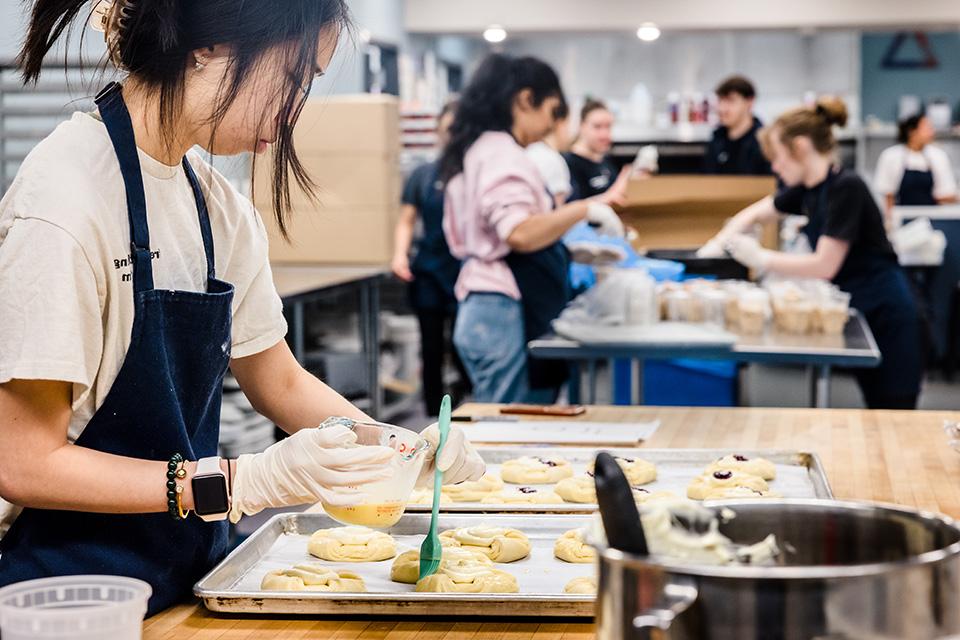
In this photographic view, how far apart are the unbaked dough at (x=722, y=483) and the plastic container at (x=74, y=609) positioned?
1.12 metres

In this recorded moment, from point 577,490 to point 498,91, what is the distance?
7.56 feet

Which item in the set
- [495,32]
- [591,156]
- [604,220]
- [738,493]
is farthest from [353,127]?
[738,493]

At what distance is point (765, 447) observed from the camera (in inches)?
89.5

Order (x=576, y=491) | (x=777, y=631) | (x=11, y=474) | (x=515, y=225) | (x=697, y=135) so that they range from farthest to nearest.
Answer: (x=697, y=135), (x=515, y=225), (x=576, y=491), (x=11, y=474), (x=777, y=631)

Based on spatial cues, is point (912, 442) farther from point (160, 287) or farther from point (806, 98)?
point (806, 98)

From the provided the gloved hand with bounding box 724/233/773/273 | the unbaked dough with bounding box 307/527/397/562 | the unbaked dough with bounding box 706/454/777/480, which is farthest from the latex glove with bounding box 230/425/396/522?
the gloved hand with bounding box 724/233/773/273

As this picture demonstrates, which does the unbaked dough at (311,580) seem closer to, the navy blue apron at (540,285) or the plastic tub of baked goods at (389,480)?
the plastic tub of baked goods at (389,480)

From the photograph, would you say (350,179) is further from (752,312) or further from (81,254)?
(81,254)

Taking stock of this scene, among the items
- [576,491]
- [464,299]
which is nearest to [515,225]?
[464,299]

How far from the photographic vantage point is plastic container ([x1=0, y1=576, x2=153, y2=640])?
0.97 metres

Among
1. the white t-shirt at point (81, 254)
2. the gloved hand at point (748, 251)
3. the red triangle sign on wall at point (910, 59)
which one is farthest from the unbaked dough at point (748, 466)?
the red triangle sign on wall at point (910, 59)

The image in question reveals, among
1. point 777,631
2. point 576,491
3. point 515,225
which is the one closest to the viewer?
point 777,631

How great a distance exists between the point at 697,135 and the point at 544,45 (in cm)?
185

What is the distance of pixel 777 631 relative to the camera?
0.82m
